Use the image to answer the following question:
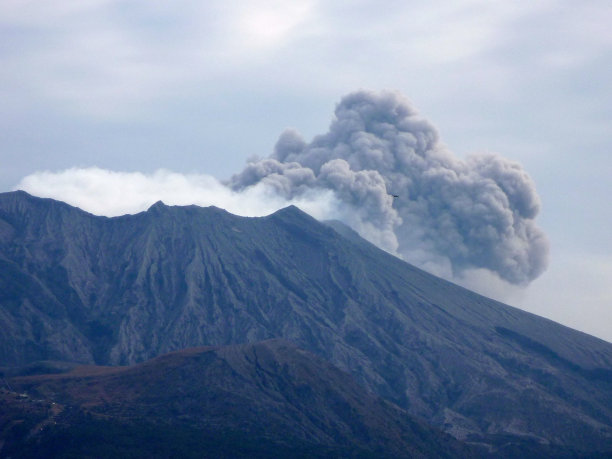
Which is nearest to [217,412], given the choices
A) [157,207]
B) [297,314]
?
[297,314]

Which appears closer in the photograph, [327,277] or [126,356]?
[126,356]

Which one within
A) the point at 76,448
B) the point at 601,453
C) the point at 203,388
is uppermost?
the point at 601,453

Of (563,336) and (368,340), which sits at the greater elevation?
(563,336)

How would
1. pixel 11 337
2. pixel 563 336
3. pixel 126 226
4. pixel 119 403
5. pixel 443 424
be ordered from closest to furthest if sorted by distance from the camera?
1. pixel 119 403
2. pixel 443 424
3. pixel 11 337
4. pixel 563 336
5. pixel 126 226

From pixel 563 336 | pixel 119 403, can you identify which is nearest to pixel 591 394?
pixel 563 336

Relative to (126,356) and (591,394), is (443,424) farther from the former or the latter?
(126,356)

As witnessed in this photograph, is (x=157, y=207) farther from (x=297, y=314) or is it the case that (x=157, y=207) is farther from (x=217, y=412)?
(x=217, y=412)

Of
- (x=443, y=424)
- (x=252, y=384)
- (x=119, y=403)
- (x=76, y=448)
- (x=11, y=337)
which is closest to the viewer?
(x=76, y=448)

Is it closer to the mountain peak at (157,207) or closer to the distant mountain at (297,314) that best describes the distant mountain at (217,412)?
the distant mountain at (297,314)

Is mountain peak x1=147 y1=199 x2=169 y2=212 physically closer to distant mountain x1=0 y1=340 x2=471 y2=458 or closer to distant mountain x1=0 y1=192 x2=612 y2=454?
distant mountain x1=0 y1=192 x2=612 y2=454
